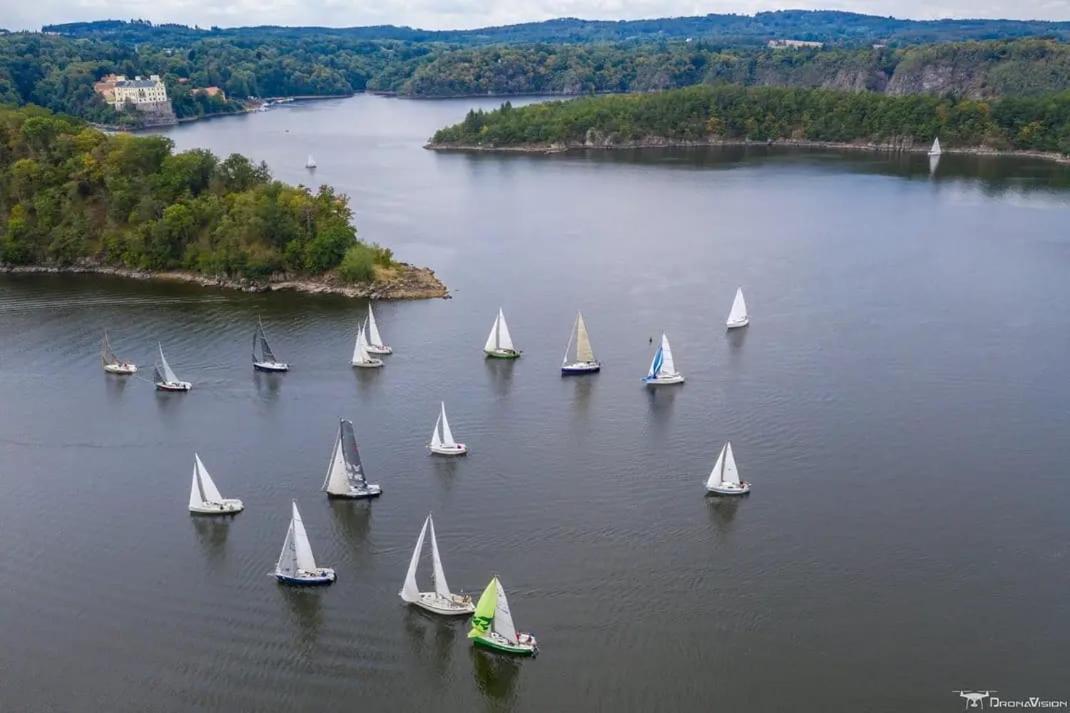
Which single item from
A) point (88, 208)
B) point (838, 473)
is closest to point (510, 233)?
point (88, 208)

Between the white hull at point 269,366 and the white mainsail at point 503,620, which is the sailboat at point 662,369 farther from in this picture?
the white mainsail at point 503,620

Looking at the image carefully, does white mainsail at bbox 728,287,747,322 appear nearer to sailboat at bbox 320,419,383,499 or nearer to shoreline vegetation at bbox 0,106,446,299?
shoreline vegetation at bbox 0,106,446,299

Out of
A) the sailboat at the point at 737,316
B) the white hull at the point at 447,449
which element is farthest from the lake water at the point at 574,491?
the sailboat at the point at 737,316

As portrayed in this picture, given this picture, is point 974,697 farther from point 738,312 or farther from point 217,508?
point 738,312

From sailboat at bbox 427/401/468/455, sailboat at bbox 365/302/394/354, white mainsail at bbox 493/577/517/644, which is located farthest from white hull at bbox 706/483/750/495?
sailboat at bbox 365/302/394/354

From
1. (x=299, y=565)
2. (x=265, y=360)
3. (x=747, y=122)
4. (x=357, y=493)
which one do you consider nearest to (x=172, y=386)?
(x=265, y=360)
